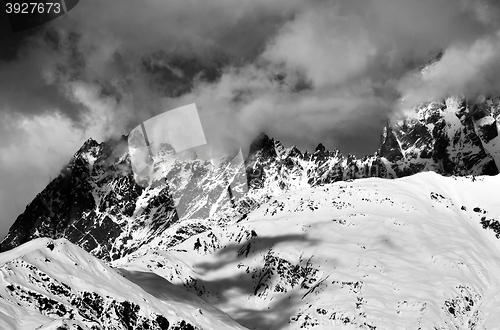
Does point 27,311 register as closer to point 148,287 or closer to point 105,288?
point 105,288

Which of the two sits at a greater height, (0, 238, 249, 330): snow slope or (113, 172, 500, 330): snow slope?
(113, 172, 500, 330): snow slope

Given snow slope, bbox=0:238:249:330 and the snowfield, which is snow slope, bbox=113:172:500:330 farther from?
snow slope, bbox=0:238:249:330

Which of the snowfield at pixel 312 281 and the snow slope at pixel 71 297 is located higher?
the snowfield at pixel 312 281

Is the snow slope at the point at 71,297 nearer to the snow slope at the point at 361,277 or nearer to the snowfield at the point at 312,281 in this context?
the snowfield at the point at 312,281

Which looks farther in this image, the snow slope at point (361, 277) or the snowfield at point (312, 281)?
the snow slope at point (361, 277)

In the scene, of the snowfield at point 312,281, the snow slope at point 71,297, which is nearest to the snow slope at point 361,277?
the snowfield at point 312,281

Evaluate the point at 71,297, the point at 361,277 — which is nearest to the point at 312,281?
the point at 361,277

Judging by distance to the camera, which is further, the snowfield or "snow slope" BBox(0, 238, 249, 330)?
the snowfield

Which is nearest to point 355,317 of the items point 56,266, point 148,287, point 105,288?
point 148,287

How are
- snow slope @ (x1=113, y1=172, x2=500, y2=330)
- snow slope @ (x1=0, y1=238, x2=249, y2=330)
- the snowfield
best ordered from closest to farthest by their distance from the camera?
snow slope @ (x1=0, y1=238, x2=249, y2=330) < the snowfield < snow slope @ (x1=113, y1=172, x2=500, y2=330)

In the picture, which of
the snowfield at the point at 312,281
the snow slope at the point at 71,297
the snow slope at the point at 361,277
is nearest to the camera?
the snow slope at the point at 71,297

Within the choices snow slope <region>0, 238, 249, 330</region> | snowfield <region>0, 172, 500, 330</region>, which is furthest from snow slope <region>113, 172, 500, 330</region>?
snow slope <region>0, 238, 249, 330</region>
